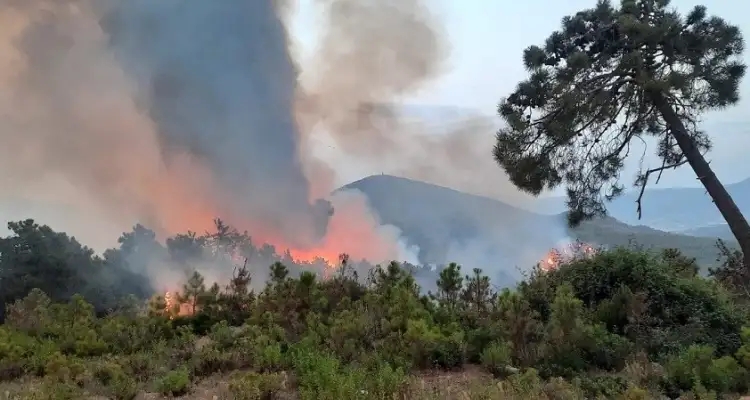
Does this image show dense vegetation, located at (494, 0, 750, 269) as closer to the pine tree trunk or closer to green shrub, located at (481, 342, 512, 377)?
the pine tree trunk

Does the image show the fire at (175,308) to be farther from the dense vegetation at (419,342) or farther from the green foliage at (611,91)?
the green foliage at (611,91)

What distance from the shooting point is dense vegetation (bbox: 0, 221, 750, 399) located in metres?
5.77

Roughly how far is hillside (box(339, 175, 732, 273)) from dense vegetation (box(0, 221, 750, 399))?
52.6 metres

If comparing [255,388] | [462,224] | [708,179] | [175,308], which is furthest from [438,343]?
[462,224]

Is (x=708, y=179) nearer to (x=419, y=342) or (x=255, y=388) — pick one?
(x=419, y=342)

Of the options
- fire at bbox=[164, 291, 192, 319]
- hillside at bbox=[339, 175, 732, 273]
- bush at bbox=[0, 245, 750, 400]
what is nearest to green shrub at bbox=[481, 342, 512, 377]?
bush at bbox=[0, 245, 750, 400]

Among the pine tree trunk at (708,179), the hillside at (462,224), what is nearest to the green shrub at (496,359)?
the pine tree trunk at (708,179)

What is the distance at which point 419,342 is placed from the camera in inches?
293

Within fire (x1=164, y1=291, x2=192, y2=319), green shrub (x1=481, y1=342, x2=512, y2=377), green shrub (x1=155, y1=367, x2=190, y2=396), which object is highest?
fire (x1=164, y1=291, x2=192, y2=319)

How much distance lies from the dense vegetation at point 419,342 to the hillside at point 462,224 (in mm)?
52567

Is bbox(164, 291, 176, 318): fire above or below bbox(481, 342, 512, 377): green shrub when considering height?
above

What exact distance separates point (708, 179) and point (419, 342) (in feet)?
25.8

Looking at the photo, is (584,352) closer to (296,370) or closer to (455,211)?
(296,370)

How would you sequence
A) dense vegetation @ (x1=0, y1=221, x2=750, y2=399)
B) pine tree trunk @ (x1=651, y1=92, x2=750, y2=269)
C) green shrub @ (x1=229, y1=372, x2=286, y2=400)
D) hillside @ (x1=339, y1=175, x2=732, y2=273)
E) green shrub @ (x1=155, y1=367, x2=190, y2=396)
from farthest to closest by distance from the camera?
hillside @ (x1=339, y1=175, x2=732, y2=273) → pine tree trunk @ (x1=651, y1=92, x2=750, y2=269) → green shrub @ (x1=155, y1=367, x2=190, y2=396) → dense vegetation @ (x1=0, y1=221, x2=750, y2=399) → green shrub @ (x1=229, y1=372, x2=286, y2=400)
